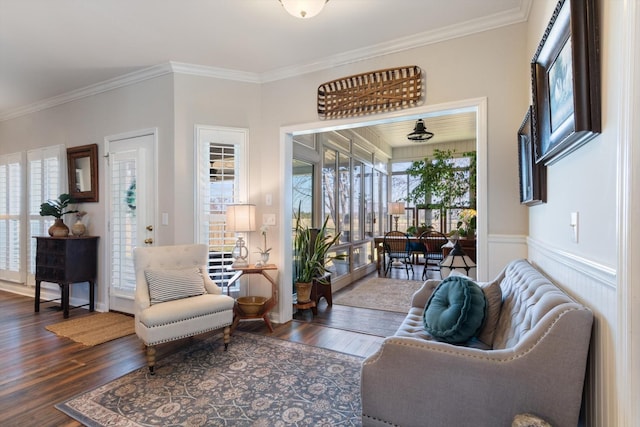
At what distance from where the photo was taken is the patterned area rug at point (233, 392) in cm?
191

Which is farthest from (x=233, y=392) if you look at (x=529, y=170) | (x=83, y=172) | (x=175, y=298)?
(x=83, y=172)

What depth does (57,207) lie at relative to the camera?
4.15m

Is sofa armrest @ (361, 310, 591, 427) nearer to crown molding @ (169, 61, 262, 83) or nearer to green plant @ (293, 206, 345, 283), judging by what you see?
green plant @ (293, 206, 345, 283)

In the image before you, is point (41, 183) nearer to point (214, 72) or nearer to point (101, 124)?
point (101, 124)

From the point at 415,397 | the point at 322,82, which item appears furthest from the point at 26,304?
the point at 415,397

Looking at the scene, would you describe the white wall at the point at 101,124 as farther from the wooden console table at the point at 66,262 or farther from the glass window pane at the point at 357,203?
the glass window pane at the point at 357,203

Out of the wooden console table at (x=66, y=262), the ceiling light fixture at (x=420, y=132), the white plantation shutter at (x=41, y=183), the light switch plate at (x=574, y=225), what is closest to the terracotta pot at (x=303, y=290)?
the wooden console table at (x=66, y=262)

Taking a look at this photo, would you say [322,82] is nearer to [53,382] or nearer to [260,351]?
[260,351]

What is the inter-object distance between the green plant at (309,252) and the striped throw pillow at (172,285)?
1.34 meters

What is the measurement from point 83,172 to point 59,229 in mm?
779

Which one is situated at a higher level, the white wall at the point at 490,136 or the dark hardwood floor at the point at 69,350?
the white wall at the point at 490,136

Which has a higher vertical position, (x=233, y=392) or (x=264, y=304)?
(x=264, y=304)

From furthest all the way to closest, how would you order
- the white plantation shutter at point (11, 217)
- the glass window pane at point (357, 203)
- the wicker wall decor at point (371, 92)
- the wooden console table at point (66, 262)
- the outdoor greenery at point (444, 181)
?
the outdoor greenery at point (444, 181) → the glass window pane at point (357, 203) → the white plantation shutter at point (11, 217) → the wooden console table at point (66, 262) → the wicker wall decor at point (371, 92)

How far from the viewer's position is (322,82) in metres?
3.42
